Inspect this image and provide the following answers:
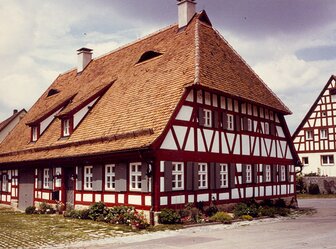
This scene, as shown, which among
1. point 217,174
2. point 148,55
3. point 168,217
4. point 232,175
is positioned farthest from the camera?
point 148,55

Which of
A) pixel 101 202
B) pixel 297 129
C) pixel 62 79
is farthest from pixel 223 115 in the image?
pixel 297 129

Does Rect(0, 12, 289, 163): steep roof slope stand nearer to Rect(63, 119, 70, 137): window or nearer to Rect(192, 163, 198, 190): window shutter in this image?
Rect(63, 119, 70, 137): window

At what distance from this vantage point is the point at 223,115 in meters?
21.6

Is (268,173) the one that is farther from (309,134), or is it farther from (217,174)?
(309,134)

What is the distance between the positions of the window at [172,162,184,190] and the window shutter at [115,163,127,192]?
7.30 feet

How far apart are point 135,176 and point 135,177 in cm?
4

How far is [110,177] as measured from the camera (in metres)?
20.2

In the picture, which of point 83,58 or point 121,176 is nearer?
point 121,176

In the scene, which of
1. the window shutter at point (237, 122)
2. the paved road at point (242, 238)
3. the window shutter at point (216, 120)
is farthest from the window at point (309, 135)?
the paved road at point (242, 238)

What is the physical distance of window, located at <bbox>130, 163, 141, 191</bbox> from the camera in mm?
18528

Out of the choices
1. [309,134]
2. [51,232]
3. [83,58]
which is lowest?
[51,232]

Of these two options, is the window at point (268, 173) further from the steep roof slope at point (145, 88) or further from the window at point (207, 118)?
the window at point (207, 118)

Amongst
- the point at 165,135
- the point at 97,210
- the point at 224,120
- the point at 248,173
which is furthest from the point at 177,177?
the point at 248,173

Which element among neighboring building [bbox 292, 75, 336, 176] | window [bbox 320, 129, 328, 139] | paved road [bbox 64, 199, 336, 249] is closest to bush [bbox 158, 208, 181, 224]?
paved road [bbox 64, 199, 336, 249]
